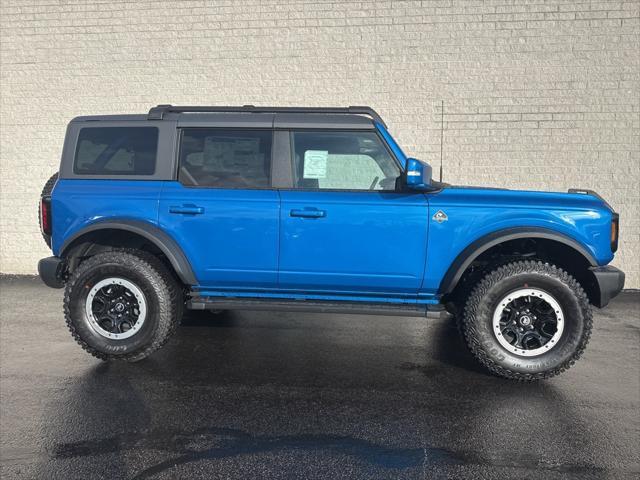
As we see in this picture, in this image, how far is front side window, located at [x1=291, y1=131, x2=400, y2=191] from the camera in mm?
4008

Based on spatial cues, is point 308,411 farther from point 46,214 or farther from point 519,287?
point 46,214

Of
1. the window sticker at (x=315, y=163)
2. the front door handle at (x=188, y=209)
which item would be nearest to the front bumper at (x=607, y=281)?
the window sticker at (x=315, y=163)

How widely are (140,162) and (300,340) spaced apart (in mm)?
2182

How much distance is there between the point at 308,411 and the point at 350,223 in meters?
1.45

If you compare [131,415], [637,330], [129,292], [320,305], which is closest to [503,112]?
[637,330]

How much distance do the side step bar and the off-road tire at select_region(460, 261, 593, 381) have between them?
34 cm

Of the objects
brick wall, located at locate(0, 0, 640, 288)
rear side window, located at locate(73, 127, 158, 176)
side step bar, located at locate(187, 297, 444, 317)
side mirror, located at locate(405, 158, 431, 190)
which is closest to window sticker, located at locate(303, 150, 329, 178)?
side mirror, located at locate(405, 158, 431, 190)

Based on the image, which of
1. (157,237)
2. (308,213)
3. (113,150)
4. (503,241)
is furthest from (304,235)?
(113,150)

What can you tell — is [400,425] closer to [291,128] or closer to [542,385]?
[542,385]

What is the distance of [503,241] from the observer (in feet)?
12.4

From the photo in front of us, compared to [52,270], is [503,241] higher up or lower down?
higher up

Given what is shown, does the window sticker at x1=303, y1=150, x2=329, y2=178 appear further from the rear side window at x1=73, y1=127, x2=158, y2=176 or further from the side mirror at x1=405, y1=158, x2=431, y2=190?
the rear side window at x1=73, y1=127, x2=158, y2=176

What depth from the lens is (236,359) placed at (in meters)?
4.18

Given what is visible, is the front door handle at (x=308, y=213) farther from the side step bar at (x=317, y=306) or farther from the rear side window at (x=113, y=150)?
the rear side window at (x=113, y=150)
